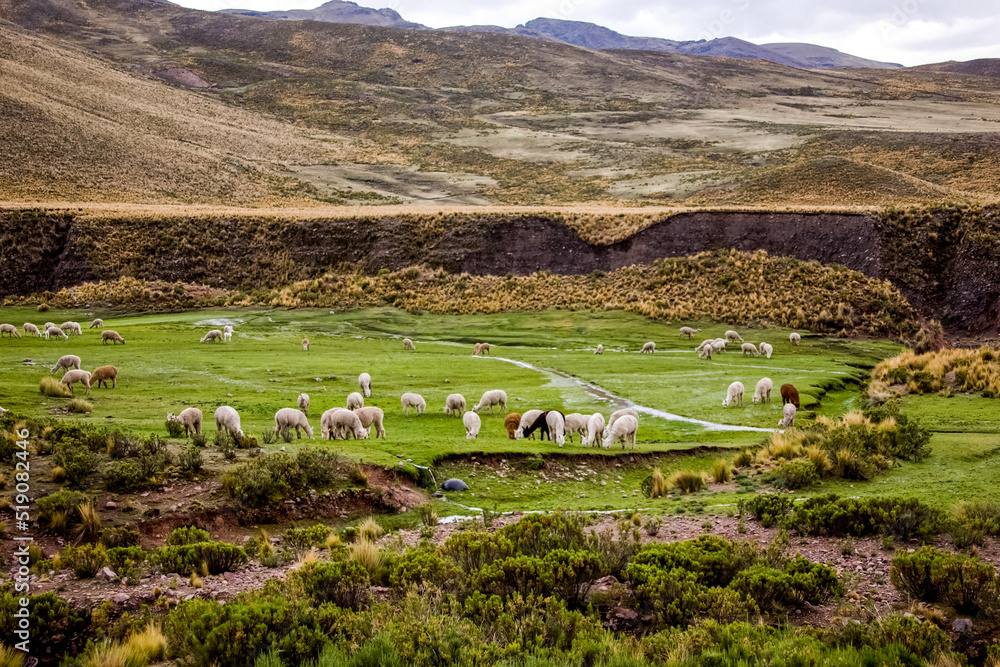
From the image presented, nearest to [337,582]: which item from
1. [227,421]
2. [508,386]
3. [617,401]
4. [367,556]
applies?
[367,556]

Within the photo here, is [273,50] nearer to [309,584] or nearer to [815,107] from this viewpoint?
[815,107]

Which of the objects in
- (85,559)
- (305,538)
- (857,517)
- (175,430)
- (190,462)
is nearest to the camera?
(85,559)

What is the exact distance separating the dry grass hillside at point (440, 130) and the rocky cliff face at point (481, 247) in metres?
19.4

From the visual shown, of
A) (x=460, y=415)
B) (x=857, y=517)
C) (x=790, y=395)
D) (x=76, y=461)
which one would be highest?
(x=76, y=461)

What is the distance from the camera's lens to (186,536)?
13.6 metres

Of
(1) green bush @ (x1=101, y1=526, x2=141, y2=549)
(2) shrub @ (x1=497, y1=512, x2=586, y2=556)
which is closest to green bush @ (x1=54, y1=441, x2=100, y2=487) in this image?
(1) green bush @ (x1=101, y1=526, x2=141, y2=549)

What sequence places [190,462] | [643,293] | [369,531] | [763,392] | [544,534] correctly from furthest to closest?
[643,293]
[763,392]
[190,462]
[369,531]
[544,534]

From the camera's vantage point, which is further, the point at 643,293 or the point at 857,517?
the point at 643,293

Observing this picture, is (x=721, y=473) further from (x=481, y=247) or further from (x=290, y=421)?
(x=481, y=247)

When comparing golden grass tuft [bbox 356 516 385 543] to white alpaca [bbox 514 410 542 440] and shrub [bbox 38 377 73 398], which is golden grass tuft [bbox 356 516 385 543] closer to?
white alpaca [bbox 514 410 542 440]

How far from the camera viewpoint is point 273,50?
199 meters

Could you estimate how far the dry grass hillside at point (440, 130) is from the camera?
97.5 meters

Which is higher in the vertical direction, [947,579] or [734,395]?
[947,579]

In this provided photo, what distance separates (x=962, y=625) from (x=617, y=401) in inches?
816
